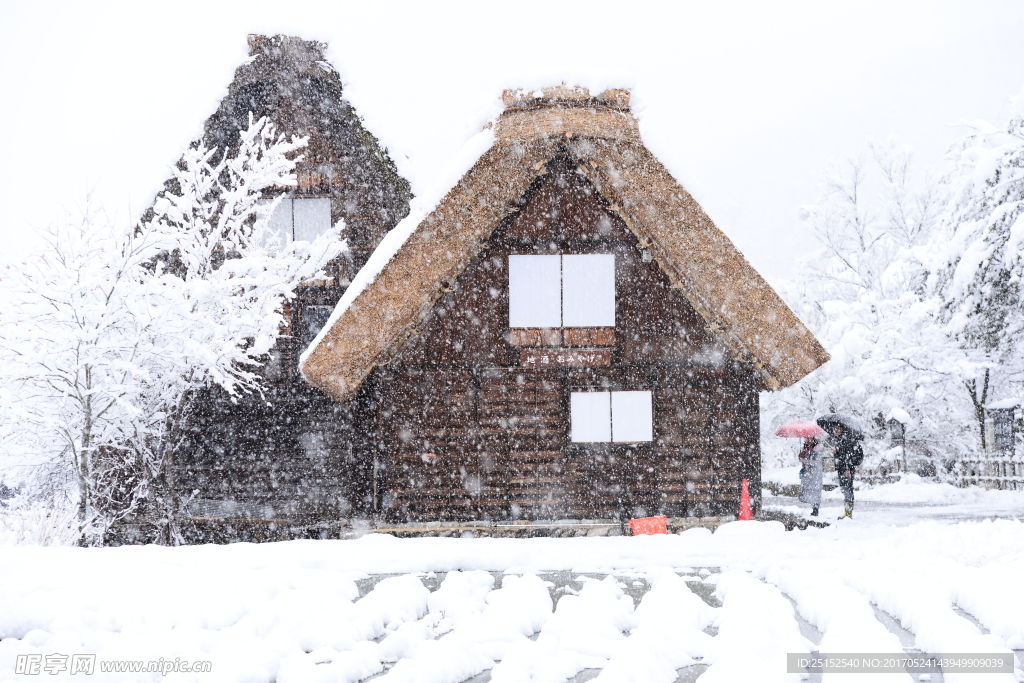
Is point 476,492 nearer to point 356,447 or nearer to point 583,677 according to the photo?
point 356,447

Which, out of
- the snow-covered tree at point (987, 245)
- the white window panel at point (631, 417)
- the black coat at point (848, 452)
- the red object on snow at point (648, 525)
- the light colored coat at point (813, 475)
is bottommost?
the red object on snow at point (648, 525)

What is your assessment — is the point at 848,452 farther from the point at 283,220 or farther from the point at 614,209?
the point at 283,220

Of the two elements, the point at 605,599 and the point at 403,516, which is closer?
the point at 605,599

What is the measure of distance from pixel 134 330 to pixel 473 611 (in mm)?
8799

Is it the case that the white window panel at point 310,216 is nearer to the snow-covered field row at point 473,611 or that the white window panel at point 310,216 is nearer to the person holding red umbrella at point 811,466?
the person holding red umbrella at point 811,466

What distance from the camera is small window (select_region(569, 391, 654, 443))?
11656 millimetres

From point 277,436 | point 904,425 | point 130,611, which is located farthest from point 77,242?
point 904,425

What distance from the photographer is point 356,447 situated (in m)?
14.1

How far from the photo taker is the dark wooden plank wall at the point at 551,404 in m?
11.5

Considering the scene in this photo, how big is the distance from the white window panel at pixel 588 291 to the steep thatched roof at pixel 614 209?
2.94 feet

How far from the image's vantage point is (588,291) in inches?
463

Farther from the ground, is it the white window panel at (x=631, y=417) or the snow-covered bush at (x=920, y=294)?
the snow-covered bush at (x=920, y=294)

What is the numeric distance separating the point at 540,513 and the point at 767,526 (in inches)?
119

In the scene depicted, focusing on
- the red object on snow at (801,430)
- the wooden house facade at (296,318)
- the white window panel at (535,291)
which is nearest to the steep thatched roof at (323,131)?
the wooden house facade at (296,318)
